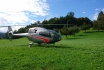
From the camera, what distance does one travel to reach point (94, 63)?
1344cm

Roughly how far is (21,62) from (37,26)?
14019mm

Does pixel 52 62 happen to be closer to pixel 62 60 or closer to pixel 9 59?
pixel 62 60

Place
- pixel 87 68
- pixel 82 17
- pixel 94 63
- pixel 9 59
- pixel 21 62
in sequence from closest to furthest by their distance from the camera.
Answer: pixel 87 68 < pixel 94 63 < pixel 21 62 < pixel 9 59 < pixel 82 17

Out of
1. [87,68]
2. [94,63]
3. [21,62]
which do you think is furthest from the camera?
[21,62]

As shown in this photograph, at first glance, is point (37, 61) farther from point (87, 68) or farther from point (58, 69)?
point (87, 68)

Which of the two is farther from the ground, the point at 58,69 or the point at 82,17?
the point at 82,17

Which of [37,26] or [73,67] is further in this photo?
[37,26]

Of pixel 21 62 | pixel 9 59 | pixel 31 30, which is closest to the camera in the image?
pixel 21 62

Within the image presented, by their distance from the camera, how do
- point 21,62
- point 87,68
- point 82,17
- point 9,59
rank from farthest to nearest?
1. point 82,17
2. point 9,59
3. point 21,62
4. point 87,68

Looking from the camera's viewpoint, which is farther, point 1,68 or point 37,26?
point 37,26

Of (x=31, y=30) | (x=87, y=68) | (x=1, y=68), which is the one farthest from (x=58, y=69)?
(x=31, y=30)

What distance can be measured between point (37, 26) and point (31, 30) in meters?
1.21

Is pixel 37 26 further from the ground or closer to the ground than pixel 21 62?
further from the ground

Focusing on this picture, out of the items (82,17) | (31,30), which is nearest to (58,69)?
(31,30)
